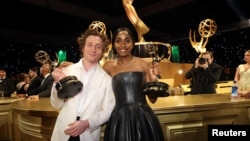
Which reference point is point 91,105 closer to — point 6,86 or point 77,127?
point 77,127

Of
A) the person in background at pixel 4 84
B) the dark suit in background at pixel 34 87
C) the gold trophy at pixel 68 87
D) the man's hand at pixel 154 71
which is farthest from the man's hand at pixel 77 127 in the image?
the person in background at pixel 4 84

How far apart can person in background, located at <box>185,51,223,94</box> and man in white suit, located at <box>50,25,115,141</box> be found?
2.02 m

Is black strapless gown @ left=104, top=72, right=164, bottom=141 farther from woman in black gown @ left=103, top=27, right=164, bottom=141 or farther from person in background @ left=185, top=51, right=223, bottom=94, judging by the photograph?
person in background @ left=185, top=51, right=223, bottom=94

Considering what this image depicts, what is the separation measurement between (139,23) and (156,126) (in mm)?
2545

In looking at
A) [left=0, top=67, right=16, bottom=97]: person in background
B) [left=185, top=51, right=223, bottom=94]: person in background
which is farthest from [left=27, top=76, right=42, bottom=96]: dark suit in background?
→ [left=185, top=51, right=223, bottom=94]: person in background

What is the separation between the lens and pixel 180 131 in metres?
2.00

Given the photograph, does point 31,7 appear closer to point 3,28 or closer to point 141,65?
point 3,28

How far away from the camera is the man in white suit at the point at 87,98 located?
4.38 feet

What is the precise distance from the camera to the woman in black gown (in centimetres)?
147

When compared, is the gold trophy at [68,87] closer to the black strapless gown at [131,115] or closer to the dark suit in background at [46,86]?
the black strapless gown at [131,115]

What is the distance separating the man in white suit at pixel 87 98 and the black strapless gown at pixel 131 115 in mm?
68

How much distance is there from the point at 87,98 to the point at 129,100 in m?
0.25

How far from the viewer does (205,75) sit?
3238 mm

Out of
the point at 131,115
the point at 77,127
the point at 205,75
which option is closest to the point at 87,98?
the point at 77,127
